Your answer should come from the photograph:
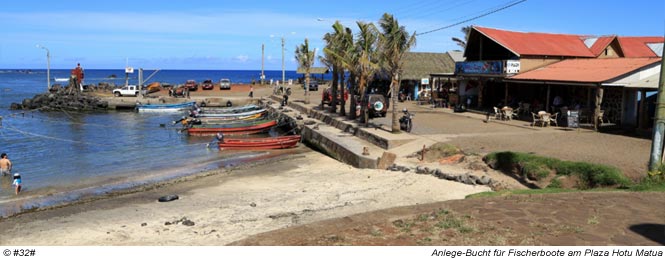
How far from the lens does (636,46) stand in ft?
116

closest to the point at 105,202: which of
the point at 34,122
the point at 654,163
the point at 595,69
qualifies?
the point at 654,163

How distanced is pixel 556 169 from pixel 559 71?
49.9 feet

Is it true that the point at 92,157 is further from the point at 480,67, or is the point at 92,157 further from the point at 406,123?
the point at 480,67

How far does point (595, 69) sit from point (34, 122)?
4135cm

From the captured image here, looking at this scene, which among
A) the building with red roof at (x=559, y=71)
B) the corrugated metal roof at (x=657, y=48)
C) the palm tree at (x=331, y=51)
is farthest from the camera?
the corrugated metal roof at (x=657, y=48)

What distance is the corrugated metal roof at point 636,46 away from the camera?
3435cm

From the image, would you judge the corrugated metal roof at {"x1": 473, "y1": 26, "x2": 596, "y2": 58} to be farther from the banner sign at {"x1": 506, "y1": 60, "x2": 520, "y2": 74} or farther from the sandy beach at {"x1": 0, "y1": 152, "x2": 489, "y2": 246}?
the sandy beach at {"x1": 0, "y1": 152, "x2": 489, "y2": 246}

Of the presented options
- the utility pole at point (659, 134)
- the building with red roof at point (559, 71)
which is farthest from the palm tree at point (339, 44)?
the utility pole at point (659, 134)

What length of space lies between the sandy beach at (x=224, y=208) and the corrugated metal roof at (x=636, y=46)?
23.9m

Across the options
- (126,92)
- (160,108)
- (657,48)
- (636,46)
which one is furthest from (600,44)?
(126,92)

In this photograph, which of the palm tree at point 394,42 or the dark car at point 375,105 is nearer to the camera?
the palm tree at point 394,42

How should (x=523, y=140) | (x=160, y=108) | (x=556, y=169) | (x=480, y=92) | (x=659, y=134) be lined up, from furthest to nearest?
(x=160, y=108) → (x=480, y=92) → (x=523, y=140) → (x=556, y=169) → (x=659, y=134)

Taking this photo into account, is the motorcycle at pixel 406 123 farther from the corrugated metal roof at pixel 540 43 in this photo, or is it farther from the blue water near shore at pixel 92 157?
the corrugated metal roof at pixel 540 43

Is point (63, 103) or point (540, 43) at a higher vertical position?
point (540, 43)
